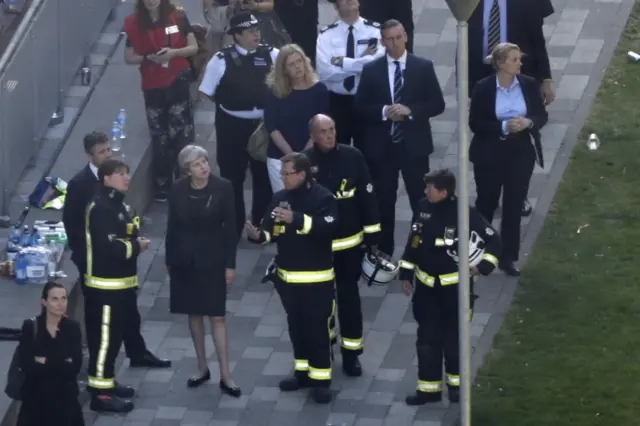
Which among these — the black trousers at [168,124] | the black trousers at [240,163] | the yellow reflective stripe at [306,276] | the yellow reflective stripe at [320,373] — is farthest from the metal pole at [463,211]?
the black trousers at [168,124]

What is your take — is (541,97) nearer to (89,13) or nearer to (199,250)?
(199,250)

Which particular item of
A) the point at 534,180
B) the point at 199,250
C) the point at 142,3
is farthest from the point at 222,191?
the point at 534,180

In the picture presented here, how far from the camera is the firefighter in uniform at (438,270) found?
1434 centimetres

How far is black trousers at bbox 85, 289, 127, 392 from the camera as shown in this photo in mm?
14789

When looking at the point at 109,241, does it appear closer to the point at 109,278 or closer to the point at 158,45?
the point at 109,278

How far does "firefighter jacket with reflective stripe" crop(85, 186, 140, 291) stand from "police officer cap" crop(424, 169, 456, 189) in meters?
2.23

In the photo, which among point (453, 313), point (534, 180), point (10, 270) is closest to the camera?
point (453, 313)

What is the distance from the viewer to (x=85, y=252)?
14.9m

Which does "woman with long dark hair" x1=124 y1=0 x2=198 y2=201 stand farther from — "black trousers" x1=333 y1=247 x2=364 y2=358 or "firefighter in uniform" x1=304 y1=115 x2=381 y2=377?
"black trousers" x1=333 y1=247 x2=364 y2=358

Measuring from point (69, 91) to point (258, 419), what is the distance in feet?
17.3

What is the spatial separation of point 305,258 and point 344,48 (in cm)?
283

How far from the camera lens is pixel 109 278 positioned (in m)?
14.7

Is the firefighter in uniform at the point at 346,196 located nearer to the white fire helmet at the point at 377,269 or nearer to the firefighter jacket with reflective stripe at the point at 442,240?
the white fire helmet at the point at 377,269

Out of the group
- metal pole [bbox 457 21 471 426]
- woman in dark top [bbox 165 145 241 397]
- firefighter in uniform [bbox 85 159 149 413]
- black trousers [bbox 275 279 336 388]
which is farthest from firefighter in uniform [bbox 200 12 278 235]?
metal pole [bbox 457 21 471 426]
